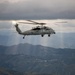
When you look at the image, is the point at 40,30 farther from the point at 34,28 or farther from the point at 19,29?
the point at 19,29

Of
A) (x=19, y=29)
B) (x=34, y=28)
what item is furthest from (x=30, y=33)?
(x=19, y=29)

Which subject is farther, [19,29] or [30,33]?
[19,29]

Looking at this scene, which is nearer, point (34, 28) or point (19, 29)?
point (34, 28)

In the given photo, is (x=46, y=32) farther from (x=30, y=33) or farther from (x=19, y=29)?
(x=19, y=29)

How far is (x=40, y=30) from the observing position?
109500 mm

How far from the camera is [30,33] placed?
357 feet

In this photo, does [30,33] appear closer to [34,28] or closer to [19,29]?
[34,28]

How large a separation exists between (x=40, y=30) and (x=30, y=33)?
18.3 ft

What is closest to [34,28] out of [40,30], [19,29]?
[40,30]

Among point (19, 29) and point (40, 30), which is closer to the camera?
point (40, 30)

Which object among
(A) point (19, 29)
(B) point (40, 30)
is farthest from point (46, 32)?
(A) point (19, 29)

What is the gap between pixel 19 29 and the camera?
125 metres

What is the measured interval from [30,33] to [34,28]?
382cm
